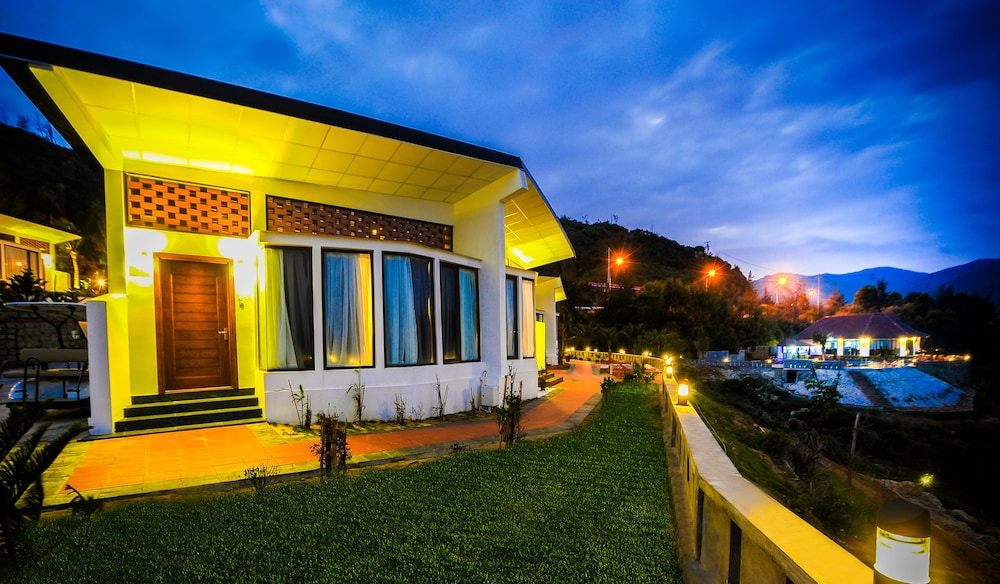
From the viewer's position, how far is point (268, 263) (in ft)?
20.8

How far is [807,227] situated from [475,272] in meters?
68.5

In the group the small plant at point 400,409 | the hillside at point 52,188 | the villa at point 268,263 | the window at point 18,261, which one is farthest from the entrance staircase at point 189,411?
the hillside at point 52,188

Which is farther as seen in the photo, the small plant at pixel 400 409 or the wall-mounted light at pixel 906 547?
the small plant at pixel 400 409

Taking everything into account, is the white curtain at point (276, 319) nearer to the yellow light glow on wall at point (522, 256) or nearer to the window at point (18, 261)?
the yellow light glow on wall at point (522, 256)

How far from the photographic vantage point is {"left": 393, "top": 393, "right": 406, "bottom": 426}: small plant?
6548mm

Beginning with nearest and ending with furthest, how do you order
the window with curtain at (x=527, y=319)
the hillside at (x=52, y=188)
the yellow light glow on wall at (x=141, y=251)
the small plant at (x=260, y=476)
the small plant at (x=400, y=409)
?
the small plant at (x=260, y=476)
the yellow light glow on wall at (x=141, y=251)
the small plant at (x=400, y=409)
the window with curtain at (x=527, y=319)
the hillside at (x=52, y=188)

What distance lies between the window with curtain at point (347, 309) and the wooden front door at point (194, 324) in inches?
67.9

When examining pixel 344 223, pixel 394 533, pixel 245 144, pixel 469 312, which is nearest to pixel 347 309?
pixel 344 223

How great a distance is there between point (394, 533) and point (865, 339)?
166ft

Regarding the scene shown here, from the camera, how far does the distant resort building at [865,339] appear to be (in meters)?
38.5

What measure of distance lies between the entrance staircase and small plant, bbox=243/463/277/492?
2.39 meters

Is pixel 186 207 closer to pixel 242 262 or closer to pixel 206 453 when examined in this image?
pixel 242 262

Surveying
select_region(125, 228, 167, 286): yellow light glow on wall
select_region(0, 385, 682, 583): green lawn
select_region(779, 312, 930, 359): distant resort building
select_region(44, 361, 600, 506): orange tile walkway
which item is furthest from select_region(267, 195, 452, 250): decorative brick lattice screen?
select_region(779, 312, 930, 359): distant resort building

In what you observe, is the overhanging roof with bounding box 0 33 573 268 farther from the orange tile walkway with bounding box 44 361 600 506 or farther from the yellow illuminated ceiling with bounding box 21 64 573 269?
the orange tile walkway with bounding box 44 361 600 506
